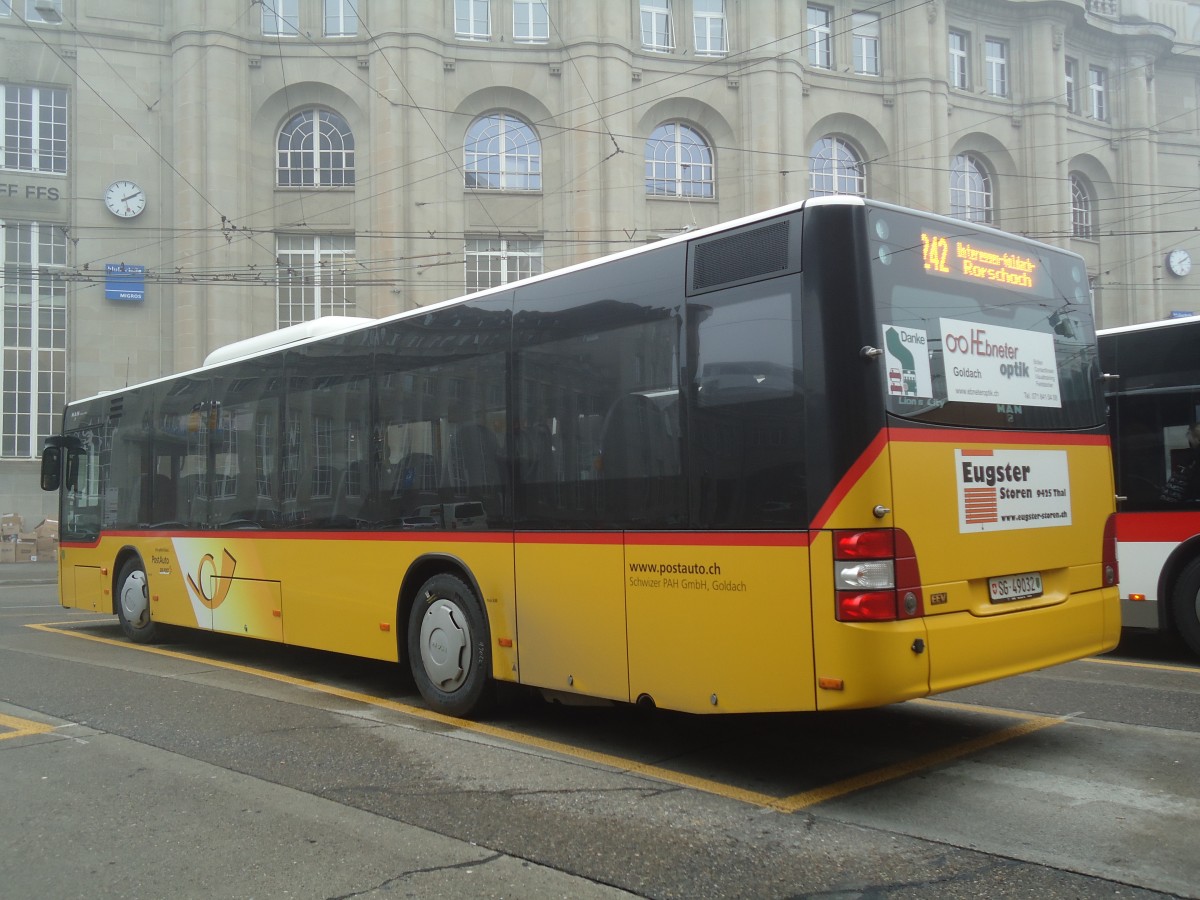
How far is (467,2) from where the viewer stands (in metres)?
31.8

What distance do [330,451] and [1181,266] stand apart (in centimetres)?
3876

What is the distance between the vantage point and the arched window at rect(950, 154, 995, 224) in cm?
3512

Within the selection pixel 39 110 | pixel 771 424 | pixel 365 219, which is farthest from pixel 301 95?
pixel 771 424

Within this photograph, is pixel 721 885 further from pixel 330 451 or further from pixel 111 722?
pixel 330 451

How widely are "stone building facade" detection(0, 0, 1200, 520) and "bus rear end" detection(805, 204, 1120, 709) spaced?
2501 cm

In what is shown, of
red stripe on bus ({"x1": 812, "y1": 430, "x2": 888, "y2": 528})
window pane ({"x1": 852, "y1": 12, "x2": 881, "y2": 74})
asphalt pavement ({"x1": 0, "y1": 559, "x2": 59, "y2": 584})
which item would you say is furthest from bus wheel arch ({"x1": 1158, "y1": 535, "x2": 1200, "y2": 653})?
window pane ({"x1": 852, "y1": 12, "x2": 881, "y2": 74})

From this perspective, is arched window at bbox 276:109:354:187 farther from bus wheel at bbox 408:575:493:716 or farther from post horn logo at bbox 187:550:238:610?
bus wheel at bbox 408:575:493:716

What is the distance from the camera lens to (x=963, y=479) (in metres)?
5.40

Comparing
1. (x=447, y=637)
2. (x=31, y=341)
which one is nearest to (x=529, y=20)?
(x=31, y=341)

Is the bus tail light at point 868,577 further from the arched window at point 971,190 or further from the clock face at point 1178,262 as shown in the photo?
the clock face at point 1178,262

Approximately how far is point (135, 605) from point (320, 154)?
22.5 m

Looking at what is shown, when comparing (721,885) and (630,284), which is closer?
(721,885)

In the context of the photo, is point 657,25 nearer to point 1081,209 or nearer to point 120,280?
point 1081,209

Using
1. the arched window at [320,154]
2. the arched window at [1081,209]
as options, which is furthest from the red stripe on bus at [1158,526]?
the arched window at [1081,209]
